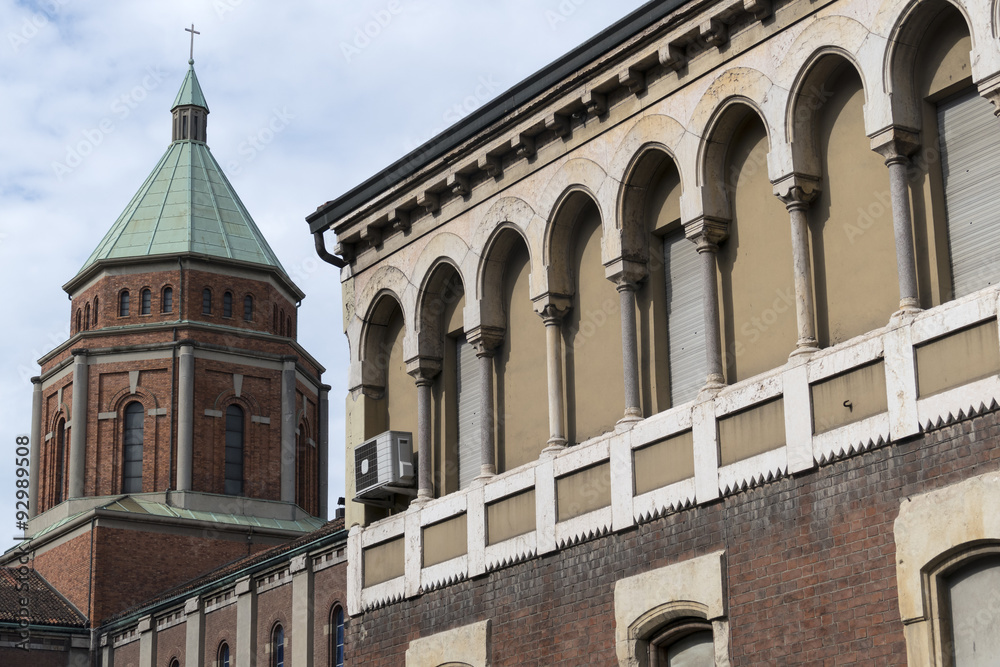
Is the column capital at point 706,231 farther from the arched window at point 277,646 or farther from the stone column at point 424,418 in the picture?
the arched window at point 277,646

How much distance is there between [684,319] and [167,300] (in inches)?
1642

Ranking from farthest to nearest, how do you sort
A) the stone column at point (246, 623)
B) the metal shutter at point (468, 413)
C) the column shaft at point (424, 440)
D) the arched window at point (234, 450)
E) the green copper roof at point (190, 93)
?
the green copper roof at point (190, 93), the arched window at point (234, 450), the stone column at point (246, 623), the column shaft at point (424, 440), the metal shutter at point (468, 413)

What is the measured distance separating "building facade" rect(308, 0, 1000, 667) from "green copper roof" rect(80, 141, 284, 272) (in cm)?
3723

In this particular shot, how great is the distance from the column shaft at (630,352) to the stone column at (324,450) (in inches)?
1652

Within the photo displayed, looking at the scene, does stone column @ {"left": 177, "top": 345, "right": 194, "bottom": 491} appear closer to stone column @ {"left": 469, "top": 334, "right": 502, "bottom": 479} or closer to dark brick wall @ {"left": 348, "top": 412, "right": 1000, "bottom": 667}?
stone column @ {"left": 469, "top": 334, "right": 502, "bottom": 479}

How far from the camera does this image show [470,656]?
18125mm

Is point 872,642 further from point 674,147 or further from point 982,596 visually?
point 674,147

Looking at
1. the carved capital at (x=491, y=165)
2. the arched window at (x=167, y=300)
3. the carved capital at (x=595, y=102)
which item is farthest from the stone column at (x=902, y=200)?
the arched window at (x=167, y=300)

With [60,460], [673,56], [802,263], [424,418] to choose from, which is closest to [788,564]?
[802,263]

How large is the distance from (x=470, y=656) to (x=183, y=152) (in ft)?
147

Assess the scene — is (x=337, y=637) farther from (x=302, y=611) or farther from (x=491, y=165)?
(x=491, y=165)

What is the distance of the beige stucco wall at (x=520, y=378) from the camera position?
1870 centimetres

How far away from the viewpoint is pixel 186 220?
2276 inches

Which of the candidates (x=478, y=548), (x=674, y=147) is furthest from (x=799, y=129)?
(x=478, y=548)
